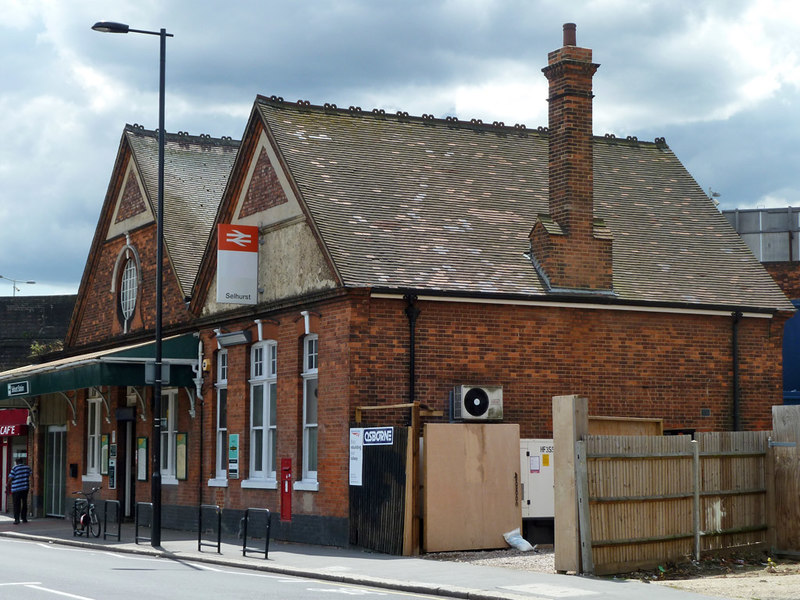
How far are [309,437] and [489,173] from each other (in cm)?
754

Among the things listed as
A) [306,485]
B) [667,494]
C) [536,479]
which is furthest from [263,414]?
[667,494]

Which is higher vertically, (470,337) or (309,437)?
(470,337)

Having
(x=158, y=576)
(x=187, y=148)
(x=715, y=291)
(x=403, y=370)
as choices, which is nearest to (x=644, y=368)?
(x=715, y=291)

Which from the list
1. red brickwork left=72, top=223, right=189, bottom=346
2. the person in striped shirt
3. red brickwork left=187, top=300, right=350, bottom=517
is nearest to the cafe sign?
the person in striped shirt

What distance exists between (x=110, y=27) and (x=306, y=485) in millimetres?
9559

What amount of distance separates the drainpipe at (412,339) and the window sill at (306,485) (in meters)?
2.63

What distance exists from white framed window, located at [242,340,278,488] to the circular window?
8915 millimetres

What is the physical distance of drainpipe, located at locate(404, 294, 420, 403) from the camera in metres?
23.2

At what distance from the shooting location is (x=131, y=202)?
35.8 metres

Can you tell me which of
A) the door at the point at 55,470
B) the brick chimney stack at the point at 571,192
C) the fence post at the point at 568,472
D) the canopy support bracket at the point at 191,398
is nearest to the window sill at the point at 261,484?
the canopy support bracket at the point at 191,398

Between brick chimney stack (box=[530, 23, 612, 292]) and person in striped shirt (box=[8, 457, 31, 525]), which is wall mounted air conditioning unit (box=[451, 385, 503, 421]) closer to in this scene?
brick chimney stack (box=[530, 23, 612, 292])

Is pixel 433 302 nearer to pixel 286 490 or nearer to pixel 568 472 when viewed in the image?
pixel 286 490

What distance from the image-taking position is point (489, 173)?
28234 mm

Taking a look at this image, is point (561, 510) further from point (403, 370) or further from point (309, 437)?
point (309, 437)
